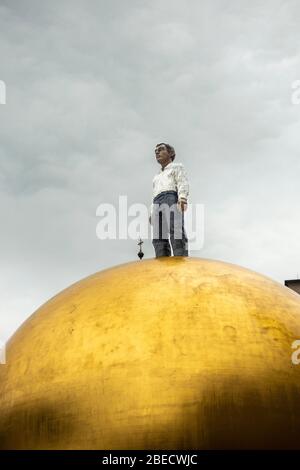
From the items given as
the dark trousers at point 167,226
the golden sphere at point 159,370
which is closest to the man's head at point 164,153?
the dark trousers at point 167,226

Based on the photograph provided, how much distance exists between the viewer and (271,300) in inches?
393

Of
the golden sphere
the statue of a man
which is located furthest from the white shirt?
the golden sphere

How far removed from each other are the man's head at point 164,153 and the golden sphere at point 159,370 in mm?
3906

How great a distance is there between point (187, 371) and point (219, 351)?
511mm

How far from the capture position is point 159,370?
338 inches

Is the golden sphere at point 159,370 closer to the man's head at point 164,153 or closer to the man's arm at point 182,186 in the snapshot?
the man's arm at point 182,186

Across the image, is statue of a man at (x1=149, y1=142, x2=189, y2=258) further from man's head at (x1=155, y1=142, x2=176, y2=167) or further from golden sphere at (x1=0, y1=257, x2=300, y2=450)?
golden sphere at (x1=0, y1=257, x2=300, y2=450)

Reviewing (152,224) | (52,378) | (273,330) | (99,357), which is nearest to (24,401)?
(52,378)

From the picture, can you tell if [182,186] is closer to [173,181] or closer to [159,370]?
[173,181]

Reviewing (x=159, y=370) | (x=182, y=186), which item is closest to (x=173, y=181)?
(x=182, y=186)

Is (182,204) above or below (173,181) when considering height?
below

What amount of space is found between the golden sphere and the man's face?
3.90m

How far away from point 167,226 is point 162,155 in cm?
154
